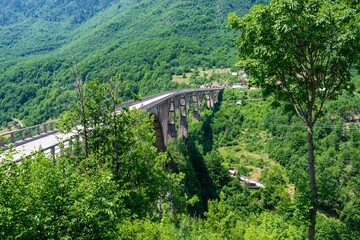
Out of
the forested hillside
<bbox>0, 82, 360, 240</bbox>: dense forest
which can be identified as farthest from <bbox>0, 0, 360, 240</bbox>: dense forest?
the forested hillside

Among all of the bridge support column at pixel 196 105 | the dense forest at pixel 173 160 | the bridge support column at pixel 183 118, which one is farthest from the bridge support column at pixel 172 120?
the bridge support column at pixel 196 105

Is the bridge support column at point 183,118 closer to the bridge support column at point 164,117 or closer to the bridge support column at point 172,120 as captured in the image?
the bridge support column at point 172,120

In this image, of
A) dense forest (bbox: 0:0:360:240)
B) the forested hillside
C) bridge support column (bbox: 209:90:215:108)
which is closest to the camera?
dense forest (bbox: 0:0:360:240)

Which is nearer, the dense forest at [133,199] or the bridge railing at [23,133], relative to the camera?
the dense forest at [133,199]

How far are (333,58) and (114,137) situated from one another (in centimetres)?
856

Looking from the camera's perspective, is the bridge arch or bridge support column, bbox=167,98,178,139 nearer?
the bridge arch

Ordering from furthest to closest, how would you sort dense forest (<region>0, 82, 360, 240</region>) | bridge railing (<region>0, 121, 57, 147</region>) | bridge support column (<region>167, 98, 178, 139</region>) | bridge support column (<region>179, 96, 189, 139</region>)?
1. bridge support column (<region>179, 96, 189, 139</region>)
2. bridge support column (<region>167, 98, 178, 139</region>)
3. bridge railing (<region>0, 121, 57, 147</region>)
4. dense forest (<region>0, 82, 360, 240</region>)

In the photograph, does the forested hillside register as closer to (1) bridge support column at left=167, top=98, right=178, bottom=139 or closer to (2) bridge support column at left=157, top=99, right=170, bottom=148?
(1) bridge support column at left=167, top=98, right=178, bottom=139

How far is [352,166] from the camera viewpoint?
51.9 meters

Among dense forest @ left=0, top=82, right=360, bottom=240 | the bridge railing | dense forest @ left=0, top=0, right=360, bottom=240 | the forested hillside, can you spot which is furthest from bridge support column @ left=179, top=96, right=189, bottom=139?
the bridge railing

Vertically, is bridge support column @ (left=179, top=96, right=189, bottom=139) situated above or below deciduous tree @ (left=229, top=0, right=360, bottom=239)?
below

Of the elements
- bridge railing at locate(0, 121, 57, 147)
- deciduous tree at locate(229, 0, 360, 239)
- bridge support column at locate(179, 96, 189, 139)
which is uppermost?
deciduous tree at locate(229, 0, 360, 239)

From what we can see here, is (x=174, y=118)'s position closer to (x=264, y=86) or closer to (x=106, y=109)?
(x=106, y=109)

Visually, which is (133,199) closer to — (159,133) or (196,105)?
(159,133)
